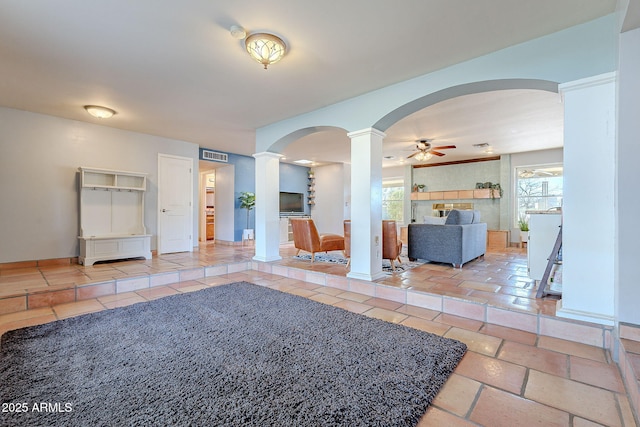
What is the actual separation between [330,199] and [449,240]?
5.10 metres

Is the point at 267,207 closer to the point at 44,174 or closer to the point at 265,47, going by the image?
the point at 265,47

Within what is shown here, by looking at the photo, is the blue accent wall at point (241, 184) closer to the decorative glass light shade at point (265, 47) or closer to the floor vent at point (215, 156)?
the floor vent at point (215, 156)

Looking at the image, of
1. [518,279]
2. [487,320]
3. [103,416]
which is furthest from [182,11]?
[518,279]

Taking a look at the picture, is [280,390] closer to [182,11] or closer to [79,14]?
[182,11]

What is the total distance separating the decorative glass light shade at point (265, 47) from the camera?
2.32 meters

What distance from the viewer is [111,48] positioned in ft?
8.25

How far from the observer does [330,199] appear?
9.09 metres

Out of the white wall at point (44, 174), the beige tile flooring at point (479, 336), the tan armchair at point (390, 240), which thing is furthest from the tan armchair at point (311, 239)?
the white wall at point (44, 174)

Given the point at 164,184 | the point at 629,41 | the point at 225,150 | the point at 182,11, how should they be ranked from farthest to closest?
the point at 225,150, the point at 164,184, the point at 182,11, the point at 629,41

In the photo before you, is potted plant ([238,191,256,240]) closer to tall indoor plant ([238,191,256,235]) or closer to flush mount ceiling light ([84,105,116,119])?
tall indoor plant ([238,191,256,235])

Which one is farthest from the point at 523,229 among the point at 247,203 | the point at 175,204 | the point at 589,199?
the point at 175,204

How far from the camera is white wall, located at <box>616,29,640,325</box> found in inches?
69.9

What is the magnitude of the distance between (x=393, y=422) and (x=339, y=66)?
114 inches

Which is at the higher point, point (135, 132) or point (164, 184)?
point (135, 132)
